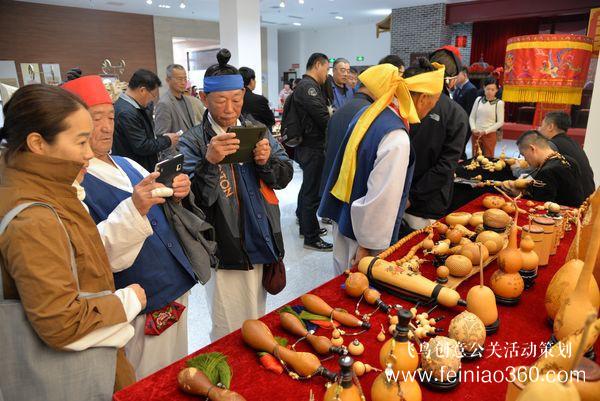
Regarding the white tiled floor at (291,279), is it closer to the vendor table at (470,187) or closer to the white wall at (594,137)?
the vendor table at (470,187)

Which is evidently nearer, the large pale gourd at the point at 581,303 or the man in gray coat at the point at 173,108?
the large pale gourd at the point at 581,303

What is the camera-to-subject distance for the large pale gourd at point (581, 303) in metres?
0.91

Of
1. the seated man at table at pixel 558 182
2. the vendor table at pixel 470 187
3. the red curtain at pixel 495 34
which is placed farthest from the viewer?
the red curtain at pixel 495 34

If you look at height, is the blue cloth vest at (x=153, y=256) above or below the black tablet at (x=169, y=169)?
below

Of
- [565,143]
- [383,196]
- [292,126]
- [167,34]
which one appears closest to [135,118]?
[292,126]

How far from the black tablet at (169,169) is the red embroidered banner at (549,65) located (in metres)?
2.06

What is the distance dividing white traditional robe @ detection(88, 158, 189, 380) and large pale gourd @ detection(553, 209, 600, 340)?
112 cm

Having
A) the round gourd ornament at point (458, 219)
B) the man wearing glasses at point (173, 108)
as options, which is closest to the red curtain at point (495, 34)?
the man wearing glasses at point (173, 108)

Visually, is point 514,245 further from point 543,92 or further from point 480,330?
point 543,92

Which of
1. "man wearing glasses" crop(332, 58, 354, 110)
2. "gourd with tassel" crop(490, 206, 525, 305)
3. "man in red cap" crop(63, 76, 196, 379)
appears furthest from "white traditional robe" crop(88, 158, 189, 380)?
"man wearing glasses" crop(332, 58, 354, 110)

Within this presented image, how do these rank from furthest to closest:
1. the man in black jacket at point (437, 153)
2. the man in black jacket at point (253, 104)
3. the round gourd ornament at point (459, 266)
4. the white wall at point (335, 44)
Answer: the white wall at point (335, 44) < the man in black jacket at point (253, 104) < the man in black jacket at point (437, 153) < the round gourd ornament at point (459, 266)

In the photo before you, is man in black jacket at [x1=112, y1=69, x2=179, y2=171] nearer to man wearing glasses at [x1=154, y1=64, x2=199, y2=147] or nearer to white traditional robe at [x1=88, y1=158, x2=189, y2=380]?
man wearing glasses at [x1=154, y1=64, x2=199, y2=147]

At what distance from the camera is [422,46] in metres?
11.6

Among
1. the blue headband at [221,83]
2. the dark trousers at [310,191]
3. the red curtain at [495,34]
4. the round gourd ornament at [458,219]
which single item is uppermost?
the red curtain at [495,34]
